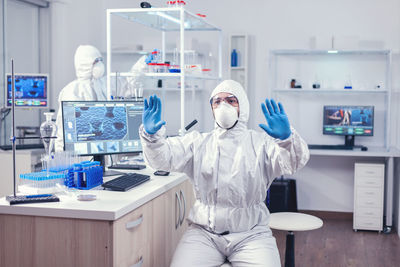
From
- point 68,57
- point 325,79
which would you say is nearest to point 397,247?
point 325,79

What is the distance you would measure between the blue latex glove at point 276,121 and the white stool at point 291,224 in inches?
31.0

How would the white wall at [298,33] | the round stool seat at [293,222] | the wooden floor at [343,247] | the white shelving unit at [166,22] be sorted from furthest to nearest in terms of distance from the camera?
the white wall at [298,33] → the wooden floor at [343,247] → the white shelving unit at [166,22] → the round stool seat at [293,222]

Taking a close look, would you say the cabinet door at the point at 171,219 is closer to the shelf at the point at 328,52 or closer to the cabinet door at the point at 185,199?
the cabinet door at the point at 185,199

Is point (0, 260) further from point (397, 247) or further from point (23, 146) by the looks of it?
point (397, 247)

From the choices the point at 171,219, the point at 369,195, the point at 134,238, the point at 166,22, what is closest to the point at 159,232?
the point at 171,219

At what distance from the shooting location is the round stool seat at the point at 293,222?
272 cm

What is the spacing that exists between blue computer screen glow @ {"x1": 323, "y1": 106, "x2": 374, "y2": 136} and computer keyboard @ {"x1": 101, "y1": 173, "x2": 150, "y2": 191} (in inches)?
117

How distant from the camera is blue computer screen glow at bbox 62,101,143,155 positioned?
2.54m

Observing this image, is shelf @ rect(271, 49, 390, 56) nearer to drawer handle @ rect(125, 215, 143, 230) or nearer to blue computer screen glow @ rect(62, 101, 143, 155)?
blue computer screen glow @ rect(62, 101, 143, 155)

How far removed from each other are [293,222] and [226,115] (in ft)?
2.68

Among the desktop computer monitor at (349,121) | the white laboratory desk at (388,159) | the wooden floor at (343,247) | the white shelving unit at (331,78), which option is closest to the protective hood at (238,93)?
the wooden floor at (343,247)

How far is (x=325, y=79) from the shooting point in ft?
A: 17.1

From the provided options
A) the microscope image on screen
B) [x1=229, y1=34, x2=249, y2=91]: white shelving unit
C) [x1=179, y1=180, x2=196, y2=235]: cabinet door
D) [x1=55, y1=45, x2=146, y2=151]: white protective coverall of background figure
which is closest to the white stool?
[x1=179, y1=180, x2=196, y2=235]: cabinet door

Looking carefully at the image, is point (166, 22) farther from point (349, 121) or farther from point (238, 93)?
point (349, 121)
